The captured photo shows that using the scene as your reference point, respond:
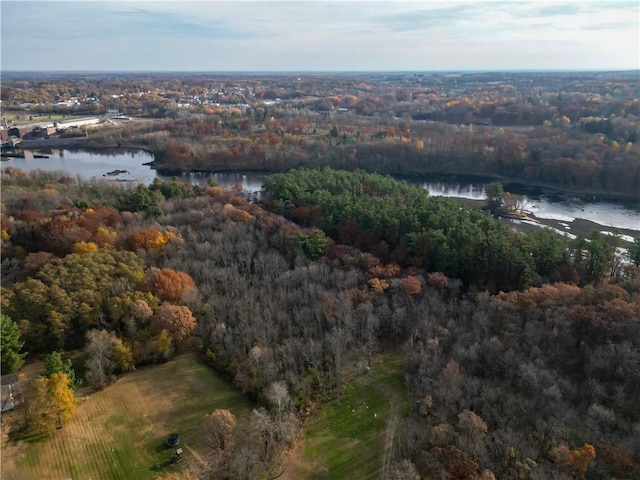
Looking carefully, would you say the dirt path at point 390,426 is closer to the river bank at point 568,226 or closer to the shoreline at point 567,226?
the river bank at point 568,226

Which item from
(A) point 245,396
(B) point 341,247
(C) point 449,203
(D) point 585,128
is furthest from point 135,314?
(D) point 585,128

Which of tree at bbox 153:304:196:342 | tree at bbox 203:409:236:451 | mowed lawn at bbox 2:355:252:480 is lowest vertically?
mowed lawn at bbox 2:355:252:480

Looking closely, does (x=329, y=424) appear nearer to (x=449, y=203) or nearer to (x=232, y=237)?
(x=232, y=237)

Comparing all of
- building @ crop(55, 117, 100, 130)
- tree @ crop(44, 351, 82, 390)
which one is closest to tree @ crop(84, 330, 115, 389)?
tree @ crop(44, 351, 82, 390)

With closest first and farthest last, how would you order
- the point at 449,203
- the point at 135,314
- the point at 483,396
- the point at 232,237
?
1. the point at 483,396
2. the point at 135,314
3. the point at 232,237
4. the point at 449,203

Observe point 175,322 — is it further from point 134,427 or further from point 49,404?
point 49,404

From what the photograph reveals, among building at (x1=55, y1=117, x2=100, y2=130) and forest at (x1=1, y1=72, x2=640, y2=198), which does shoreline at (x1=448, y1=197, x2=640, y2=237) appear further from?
building at (x1=55, y1=117, x2=100, y2=130)
